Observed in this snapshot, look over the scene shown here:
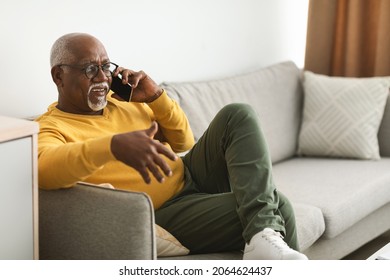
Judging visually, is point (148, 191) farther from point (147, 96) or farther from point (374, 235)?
point (374, 235)

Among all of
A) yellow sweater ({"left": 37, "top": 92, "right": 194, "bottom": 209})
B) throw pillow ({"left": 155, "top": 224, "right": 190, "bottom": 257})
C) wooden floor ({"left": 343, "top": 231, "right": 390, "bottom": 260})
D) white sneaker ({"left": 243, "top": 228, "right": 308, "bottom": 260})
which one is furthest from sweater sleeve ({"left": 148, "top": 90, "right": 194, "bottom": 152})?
wooden floor ({"left": 343, "top": 231, "right": 390, "bottom": 260})

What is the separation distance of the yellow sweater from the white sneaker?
39 cm

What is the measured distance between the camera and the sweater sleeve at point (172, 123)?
250 cm

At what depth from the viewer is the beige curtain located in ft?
12.9

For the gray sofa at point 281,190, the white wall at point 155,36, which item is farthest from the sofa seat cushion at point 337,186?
the white wall at point 155,36

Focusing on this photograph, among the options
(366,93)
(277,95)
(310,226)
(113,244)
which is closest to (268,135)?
(277,95)

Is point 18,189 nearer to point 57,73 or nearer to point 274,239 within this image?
point 57,73

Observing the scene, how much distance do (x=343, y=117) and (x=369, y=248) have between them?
60cm

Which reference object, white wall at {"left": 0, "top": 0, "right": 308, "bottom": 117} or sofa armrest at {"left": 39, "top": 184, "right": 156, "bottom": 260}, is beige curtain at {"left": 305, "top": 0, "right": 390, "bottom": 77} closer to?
white wall at {"left": 0, "top": 0, "right": 308, "bottom": 117}

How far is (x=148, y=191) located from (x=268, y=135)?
1.15 m

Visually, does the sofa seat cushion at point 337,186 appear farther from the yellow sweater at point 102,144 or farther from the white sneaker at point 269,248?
the white sneaker at point 269,248

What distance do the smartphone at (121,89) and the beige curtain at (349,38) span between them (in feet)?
6.00

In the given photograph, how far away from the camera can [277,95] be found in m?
3.51

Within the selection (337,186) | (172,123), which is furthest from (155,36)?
(337,186)
